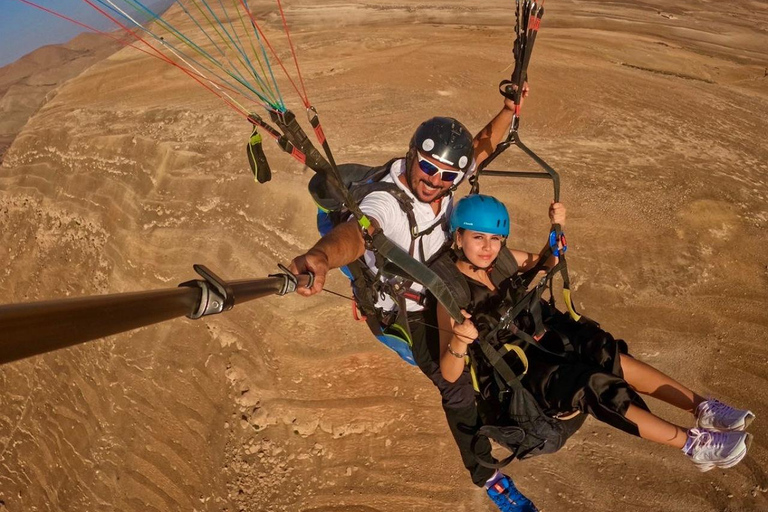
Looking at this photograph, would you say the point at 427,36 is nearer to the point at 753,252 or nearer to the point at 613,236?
the point at 613,236

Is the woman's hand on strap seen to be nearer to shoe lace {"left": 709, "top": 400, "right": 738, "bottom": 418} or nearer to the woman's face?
the woman's face

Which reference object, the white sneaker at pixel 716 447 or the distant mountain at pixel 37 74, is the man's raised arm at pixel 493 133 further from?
the distant mountain at pixel 37 74

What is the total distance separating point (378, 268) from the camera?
10.5ft

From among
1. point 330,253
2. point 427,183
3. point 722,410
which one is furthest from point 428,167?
point 722,410

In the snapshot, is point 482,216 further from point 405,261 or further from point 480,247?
point 405,261

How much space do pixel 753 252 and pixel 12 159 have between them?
1411cm

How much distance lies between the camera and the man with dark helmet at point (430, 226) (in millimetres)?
3430

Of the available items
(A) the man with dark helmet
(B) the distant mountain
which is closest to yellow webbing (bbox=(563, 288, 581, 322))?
(A) the man with dark helmet

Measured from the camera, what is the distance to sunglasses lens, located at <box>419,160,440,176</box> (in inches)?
136

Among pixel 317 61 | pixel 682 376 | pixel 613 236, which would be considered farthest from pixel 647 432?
pixel 317 61

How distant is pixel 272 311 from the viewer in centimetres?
698

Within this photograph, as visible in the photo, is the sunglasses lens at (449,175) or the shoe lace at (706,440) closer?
the shoe lace at (706,440)

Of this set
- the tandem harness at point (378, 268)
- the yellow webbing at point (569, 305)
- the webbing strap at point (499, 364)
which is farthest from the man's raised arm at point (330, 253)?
the yellow webbing at point (569, 305)

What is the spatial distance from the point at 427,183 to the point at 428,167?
12cm
